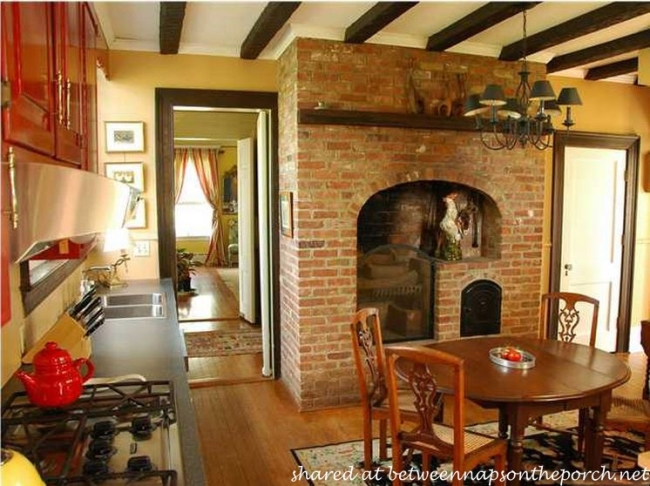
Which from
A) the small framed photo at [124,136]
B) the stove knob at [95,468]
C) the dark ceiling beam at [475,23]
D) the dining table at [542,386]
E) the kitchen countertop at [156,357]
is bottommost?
the dining table at [542,386]

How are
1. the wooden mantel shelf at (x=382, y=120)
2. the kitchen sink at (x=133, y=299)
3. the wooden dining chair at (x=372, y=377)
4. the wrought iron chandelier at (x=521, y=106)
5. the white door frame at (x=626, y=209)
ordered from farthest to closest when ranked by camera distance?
the white door frame at (x=626, y=209) → the wooden mantel shelf at (x=382, y=120) → the kitchen sink at (x=133, y=299) → the wooden dining chair at (x=372, y=377) → the wrought iron chandelier at (x=521, y=106)

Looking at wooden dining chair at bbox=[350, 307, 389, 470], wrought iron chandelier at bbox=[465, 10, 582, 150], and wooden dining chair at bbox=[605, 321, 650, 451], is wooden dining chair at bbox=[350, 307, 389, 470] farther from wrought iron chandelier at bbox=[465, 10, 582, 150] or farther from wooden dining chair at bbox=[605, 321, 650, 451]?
wrought iron chandelier at bbox=[465, 10, 582, 150]

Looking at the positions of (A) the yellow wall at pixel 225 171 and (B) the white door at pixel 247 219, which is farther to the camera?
(A) the yellow wall at pixel 225 171

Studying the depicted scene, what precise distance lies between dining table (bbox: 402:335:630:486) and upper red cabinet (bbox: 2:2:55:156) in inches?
70.2

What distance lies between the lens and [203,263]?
10711 millimetres

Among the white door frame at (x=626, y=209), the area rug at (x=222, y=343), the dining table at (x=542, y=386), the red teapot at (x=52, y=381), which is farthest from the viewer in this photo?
the area rug at (x=222, y=343)

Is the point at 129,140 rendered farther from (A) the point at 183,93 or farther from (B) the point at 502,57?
(B) the point at 502,57

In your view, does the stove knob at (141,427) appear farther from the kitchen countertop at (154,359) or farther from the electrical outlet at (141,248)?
the electrical outlet at (141,248)

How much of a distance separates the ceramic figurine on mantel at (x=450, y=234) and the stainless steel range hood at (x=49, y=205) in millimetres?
3109

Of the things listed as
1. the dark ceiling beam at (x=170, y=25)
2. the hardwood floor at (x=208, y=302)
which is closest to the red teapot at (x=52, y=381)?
the dark ceiling beam at (x=170, y=25)

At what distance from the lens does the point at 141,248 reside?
388cm

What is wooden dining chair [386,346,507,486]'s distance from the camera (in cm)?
202

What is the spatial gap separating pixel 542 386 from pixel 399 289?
183 centimetres

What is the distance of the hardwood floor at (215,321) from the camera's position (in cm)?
426
